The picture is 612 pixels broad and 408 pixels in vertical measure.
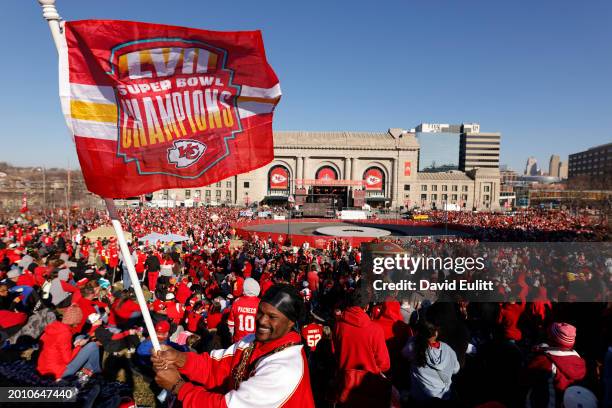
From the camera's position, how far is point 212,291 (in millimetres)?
8531

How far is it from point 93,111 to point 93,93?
15cm

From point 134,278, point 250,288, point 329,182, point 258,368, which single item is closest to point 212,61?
point 134,278

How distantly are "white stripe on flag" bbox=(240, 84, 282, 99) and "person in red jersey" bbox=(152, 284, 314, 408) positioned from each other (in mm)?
1980

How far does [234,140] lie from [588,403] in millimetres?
3406

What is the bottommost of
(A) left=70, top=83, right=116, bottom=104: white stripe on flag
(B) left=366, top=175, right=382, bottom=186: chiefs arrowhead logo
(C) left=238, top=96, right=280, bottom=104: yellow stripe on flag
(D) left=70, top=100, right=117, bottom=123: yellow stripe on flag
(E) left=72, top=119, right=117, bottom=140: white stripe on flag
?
(E) left=72, top=119, right=117, bottom=140: white stripe on flag

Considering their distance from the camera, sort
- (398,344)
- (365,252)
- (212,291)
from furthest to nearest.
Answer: (365,252)
(212,291)
(398,344)

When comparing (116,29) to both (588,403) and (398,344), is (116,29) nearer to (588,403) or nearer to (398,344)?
(588,403)

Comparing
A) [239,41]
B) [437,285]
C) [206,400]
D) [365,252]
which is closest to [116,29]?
[239,41]

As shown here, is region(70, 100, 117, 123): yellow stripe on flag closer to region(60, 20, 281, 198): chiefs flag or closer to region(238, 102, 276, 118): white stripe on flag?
region(60, 20, 281, 198): chiefs flag

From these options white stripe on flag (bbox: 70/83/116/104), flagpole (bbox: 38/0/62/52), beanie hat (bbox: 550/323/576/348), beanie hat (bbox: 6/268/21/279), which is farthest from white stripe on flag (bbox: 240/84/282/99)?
beanie hat (bbox: 6/268/21/279)

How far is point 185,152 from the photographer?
3041mm

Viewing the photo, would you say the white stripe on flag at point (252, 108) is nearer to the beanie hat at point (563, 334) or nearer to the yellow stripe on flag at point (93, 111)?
the yellow stripe on flag at point (93, 111)

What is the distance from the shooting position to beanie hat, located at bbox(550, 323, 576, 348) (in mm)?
3172

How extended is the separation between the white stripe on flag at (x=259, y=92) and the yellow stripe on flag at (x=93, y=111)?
3.71 feet
